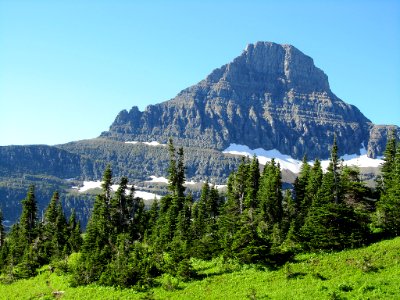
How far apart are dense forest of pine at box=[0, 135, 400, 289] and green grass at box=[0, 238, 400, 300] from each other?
201cm

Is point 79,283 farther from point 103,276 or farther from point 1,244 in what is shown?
point 1,244

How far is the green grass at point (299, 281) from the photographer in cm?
3750

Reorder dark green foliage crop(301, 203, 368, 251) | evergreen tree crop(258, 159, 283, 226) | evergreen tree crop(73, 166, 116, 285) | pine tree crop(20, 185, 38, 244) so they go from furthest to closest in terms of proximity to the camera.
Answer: pine tree crop(20, 185, 38, 244) < evergreen tree crop(258, 159, 283, 226) < evergreen tree crop(73, 166, 116, 285) < dark green foliage crop(301, 203, 368, 251)

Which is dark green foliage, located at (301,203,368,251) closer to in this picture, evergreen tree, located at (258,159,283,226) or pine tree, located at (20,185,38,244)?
evergreen tree, located at (258,159,283,226)

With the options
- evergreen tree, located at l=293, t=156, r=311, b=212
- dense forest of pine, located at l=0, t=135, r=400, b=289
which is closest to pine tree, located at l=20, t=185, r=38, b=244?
dense forest of pine, located at l=0, t=135, r=400, b=289

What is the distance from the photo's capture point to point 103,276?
53.4m

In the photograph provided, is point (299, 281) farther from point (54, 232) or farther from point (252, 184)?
point (54, 232)

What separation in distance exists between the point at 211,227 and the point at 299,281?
84.6 ft

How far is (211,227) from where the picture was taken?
66.0 metres

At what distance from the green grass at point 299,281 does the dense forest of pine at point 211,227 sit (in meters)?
2.01

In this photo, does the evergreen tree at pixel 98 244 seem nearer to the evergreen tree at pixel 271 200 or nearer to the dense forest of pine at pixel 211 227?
the dense forest of pine at pixel 211 227

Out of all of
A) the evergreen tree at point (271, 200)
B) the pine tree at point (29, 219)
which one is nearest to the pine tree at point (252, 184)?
the evergreen tree at point (271, 200)

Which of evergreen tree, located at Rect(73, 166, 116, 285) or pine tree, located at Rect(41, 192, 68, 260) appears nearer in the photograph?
evergreen tree, located at Rect(73, 166, 116, 285)

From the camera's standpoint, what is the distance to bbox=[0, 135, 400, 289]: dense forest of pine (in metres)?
50.4
